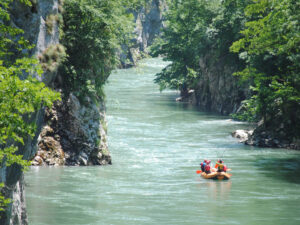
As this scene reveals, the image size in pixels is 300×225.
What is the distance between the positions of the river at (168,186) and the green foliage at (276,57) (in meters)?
2.67

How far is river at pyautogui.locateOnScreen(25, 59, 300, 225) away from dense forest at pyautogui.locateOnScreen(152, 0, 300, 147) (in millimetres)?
2802

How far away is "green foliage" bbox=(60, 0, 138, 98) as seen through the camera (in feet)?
82.1

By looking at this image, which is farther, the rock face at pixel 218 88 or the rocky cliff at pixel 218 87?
the rock face at pixel 218 88

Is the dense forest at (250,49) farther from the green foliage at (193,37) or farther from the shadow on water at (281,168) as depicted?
the shadow on water at (281,168)

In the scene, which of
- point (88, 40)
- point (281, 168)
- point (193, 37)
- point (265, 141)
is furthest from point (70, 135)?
point (193, 37)

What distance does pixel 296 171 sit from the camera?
86.8 feet

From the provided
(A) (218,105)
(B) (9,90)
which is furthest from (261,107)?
(B) (9,90)

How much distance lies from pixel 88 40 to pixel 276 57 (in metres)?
13.9

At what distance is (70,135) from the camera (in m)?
25.1

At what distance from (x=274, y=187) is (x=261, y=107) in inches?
427

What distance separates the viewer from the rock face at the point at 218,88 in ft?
166

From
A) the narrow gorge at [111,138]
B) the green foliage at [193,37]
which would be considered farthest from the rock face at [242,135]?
the green foliage at [193,37]

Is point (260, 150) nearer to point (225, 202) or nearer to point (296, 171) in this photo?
point (296, 171)

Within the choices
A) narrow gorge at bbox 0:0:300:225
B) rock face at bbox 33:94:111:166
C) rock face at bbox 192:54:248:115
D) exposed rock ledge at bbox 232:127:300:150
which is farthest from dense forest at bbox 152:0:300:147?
A: rock face at bbox 33:94:111:166
